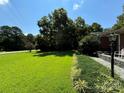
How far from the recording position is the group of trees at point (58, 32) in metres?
42.8

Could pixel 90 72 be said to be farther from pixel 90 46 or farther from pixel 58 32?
pixel 58 32

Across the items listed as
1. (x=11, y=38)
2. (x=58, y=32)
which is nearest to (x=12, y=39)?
(x=11, y=38)

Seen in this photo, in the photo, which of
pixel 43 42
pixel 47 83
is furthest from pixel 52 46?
pixel 47 83

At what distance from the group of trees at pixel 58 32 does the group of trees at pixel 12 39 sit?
2482cm

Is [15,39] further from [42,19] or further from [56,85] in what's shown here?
[56,85]

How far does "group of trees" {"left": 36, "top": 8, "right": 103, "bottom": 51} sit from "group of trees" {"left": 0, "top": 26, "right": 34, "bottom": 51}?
2482 cm

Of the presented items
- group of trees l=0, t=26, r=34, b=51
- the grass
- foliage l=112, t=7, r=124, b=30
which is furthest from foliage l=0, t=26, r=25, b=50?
the grass

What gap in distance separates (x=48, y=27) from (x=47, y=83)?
33.5 meters

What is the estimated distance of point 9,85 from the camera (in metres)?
11.3

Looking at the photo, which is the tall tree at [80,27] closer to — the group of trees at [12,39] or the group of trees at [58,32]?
the group of trees at [58,32]

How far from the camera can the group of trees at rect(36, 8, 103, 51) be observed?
42.8m

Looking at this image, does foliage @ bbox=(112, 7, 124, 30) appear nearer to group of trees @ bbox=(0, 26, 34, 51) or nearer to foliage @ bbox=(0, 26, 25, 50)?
group of trees @ bbox=(0, 26, 34, 51)

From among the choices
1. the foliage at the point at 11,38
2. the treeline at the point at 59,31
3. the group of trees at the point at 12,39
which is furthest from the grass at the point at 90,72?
the foliage at the point at 11,38

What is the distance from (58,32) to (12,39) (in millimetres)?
38139
